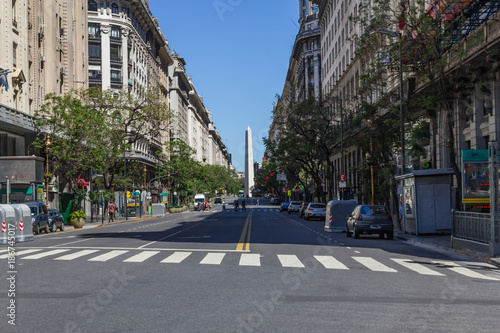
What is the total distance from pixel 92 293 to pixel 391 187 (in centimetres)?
3034

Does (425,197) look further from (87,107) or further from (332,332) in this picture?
(87,107)

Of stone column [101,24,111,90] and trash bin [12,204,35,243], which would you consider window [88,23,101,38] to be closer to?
stone column [101,24,111,90]

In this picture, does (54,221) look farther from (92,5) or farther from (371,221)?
(92,5)

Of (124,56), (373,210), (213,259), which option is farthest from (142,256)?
(124,56)

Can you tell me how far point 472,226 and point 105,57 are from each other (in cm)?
7228

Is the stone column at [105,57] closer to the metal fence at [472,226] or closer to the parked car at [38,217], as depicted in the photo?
the parked car at [38,217]

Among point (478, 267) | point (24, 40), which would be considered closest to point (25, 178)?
point (24, 40)

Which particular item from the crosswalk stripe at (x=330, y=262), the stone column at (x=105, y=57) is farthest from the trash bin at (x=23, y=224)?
the stone column at (x=105, y=57)

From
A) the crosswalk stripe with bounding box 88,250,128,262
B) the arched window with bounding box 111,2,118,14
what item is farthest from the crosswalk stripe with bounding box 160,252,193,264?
the arched window with bounding box 111,2,118,14

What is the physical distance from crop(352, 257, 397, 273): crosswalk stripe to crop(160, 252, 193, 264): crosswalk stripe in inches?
194

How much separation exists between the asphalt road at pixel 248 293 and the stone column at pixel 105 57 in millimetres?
69704

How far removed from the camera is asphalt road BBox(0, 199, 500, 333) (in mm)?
8531

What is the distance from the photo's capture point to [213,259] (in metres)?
18.1

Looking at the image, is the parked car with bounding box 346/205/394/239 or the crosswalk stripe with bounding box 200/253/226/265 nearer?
the crosswalk stripe with bounding box 200/253/226/265
